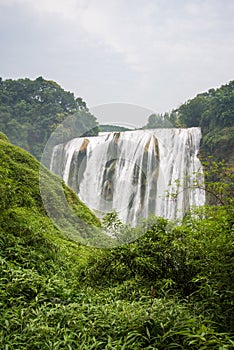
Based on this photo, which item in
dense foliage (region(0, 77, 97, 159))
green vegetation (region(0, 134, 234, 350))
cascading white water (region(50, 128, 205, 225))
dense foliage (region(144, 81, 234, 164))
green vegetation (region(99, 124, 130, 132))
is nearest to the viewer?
green vegetation (region(0, 134, 234, 350))

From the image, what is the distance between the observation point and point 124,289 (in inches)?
106

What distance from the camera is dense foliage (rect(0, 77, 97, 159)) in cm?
2400

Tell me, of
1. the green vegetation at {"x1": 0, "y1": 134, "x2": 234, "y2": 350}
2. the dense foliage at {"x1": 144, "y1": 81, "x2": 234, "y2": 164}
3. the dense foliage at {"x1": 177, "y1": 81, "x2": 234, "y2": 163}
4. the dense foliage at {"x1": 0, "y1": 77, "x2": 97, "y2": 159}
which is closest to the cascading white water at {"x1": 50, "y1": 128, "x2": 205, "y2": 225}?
the green vegetation at {"x1": 0, "y1": 134, "x2": 234, "y2": 350}

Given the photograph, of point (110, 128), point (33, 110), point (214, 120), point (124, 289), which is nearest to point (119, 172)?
point (110, 128)

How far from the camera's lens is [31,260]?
3293mm

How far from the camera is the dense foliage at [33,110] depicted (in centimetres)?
2400

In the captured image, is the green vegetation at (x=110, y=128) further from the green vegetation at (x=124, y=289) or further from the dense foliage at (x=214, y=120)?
the dense foliage at (x=214, y=120)

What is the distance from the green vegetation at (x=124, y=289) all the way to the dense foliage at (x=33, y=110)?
770 inches

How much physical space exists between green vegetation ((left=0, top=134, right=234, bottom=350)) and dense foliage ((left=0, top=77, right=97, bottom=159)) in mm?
19551

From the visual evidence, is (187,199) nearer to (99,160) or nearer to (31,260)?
(99,160)

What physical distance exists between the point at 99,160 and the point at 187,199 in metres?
8.59

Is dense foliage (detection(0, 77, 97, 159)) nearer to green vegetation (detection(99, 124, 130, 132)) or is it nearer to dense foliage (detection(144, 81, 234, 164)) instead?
dense foliage (detection(144, 81, 234, 164))

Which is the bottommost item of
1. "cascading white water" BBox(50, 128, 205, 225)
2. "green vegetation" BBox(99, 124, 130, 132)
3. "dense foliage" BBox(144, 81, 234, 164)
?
"cascading white water" BBox(50, 128, 205, 225)

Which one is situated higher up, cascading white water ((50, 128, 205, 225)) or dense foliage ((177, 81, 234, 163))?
dense foliage ((177, 81, 234, 163))
